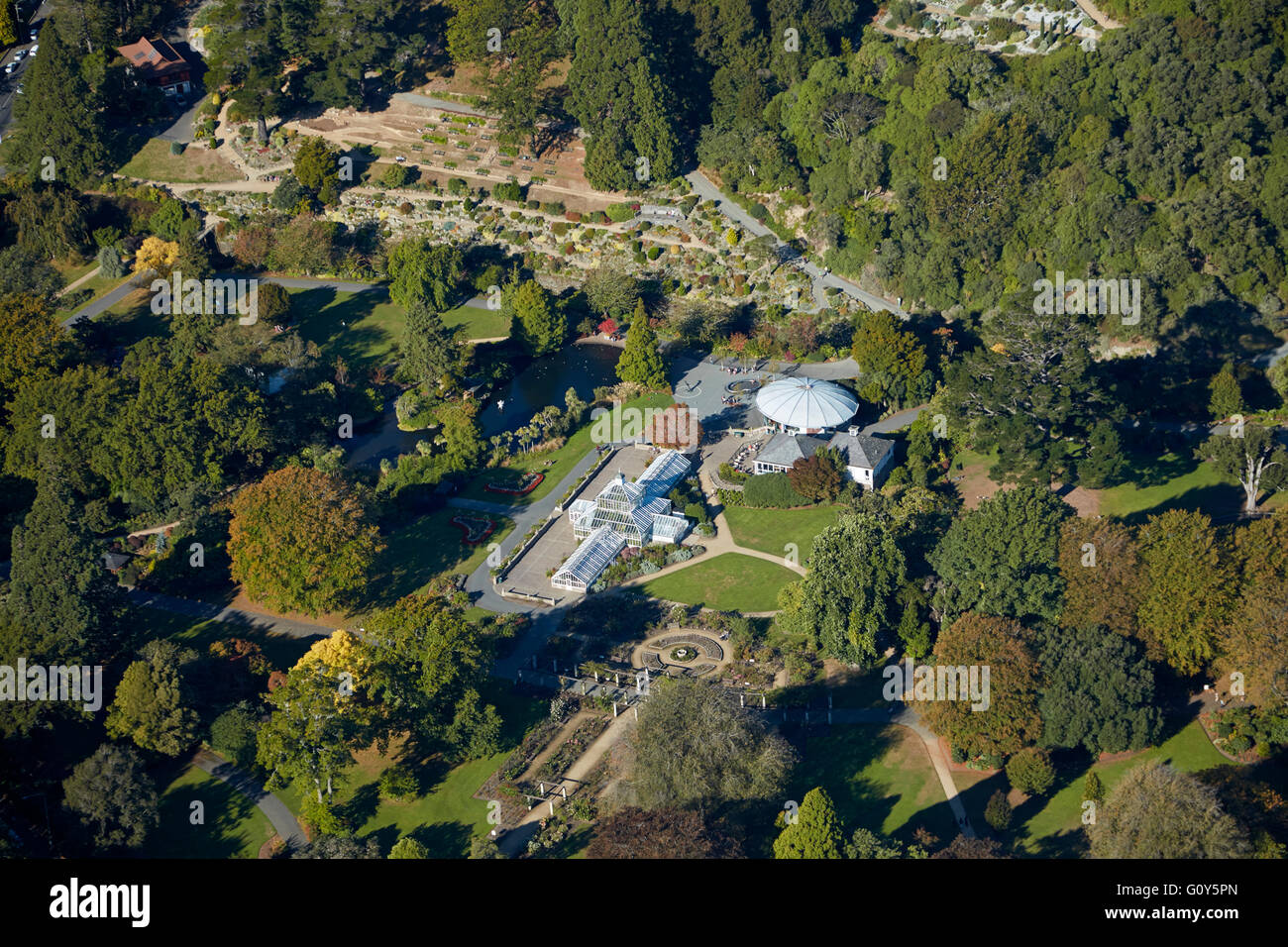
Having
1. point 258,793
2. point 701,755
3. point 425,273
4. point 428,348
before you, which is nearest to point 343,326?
point 425,273

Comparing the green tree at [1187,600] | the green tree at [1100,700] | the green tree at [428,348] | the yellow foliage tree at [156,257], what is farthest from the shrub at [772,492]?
the yellow foliage tree at [156,257]

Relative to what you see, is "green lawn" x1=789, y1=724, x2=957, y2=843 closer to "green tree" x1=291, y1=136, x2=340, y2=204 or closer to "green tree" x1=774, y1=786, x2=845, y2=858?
"green tree" x1=774, y1=786, x2=845, y2=858

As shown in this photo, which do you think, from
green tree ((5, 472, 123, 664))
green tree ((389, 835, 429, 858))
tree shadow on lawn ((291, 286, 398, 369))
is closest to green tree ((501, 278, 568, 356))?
tree shadow on lawn ((291, 286, 398, 369))

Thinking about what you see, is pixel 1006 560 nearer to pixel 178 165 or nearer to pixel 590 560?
pixel 590 560

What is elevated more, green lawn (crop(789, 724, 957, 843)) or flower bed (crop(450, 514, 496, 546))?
flower bed (crop(450, 514, 496, 546))

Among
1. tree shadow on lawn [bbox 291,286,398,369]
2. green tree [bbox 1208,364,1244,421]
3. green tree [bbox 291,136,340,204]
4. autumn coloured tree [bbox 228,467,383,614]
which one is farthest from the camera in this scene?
green tree [bbox 291,136,340,204]

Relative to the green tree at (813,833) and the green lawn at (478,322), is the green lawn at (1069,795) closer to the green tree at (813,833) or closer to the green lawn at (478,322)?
the green tree at (813,833)

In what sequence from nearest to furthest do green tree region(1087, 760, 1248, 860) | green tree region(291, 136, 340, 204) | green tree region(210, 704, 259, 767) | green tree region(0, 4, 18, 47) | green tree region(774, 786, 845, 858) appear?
green tree region(1087, 760, 1248, 860) < green tree region(774, 786, 845, 858) < green tree region(210, 704, 259, 767) < green tree region(291, 136, 340, 204) < green tree region(0, 4, 18, 47)
